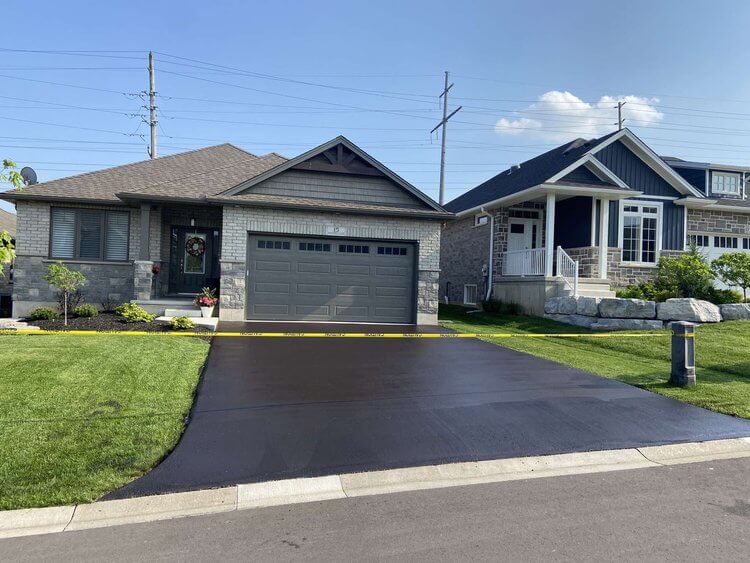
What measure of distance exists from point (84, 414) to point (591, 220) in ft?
55.7

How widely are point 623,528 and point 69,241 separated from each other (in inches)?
650

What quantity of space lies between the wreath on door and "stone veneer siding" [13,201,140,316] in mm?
2009

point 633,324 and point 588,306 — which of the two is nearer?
point 633,324

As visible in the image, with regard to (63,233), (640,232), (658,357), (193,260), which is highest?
(640,232)

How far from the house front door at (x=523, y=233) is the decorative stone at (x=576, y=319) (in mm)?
4613

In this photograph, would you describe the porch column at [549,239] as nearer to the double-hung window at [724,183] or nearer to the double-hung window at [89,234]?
the double-hung window at [724,183]

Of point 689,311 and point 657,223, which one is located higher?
point 657,223

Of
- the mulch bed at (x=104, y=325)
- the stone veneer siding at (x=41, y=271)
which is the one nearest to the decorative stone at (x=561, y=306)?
the mulch bed at (x=104, y=325)

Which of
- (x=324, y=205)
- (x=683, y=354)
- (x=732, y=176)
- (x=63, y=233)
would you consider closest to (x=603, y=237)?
(x=732, y=176)

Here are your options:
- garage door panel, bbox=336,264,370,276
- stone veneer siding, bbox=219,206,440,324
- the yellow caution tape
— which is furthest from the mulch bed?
garage door panel, bbox=336,264,370,276

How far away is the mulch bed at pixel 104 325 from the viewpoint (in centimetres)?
1215

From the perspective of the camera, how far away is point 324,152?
15227 millimetres

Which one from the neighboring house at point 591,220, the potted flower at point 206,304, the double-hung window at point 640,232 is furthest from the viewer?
the double-hung window at point 640,232

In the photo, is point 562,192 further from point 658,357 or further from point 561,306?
point 658,357
